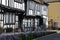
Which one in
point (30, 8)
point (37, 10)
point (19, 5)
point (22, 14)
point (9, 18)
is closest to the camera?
point (9, 18)

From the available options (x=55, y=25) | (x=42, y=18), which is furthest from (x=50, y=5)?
(x=42, y=18)

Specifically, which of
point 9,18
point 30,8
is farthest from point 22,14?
point 9,18

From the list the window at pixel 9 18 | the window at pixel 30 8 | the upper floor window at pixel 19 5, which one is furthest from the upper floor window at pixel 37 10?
the window at pixel 9 18

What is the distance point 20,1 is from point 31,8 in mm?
6922

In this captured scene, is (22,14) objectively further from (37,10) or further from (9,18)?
(37,10)

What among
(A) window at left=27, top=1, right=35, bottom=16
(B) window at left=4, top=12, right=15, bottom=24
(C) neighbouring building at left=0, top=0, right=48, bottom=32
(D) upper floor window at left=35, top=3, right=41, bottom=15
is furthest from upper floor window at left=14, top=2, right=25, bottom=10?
(D) upper floor window at left=35, top=3, right=41, bottom=15

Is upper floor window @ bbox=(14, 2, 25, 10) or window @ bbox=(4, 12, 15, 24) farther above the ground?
upper floor window @ bbox=(14, 2, 25, 10)

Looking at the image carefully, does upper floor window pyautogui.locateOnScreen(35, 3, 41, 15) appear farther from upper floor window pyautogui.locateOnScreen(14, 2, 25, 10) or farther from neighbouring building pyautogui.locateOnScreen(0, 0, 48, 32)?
upper floor window pyautogui.locateOnScreen(14, 2, 25, 10)

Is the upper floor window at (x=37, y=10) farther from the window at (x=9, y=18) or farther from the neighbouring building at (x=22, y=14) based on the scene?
the window at (x=9, y=18)

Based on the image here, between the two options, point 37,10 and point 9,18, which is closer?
point 9,18

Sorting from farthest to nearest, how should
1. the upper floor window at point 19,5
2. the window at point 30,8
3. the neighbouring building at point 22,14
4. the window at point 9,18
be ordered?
1. the window at point 30,8
2. the upper floor window at point 19,5
3. the window at point 9,18
4. the neighbouring building at point 22,14

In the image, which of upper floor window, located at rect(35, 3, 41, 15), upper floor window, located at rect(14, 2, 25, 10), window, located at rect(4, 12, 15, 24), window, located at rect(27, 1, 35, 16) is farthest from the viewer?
upper floor window, located at rect(35, 3, 41, 15)

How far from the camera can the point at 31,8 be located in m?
38.0

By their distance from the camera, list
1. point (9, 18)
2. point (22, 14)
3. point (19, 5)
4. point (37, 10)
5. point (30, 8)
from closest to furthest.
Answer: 1. point (9, 18)
2. point (19, 5)
3. point (22, 14)
4. point (30, 8)
5. point (37, 10)
